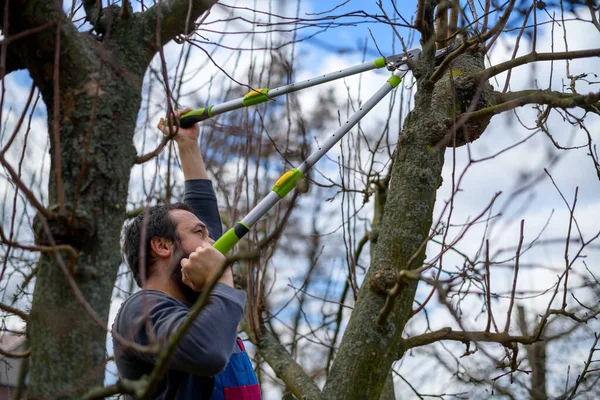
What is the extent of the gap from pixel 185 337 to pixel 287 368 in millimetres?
1779

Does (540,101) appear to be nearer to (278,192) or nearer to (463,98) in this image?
(463,98)

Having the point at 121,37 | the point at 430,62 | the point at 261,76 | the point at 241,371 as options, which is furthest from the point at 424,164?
the point at 261,76

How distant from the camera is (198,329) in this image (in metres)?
1.84

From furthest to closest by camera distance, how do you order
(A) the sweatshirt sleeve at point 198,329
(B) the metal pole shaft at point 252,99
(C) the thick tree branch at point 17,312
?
(B) the metal pole shaft at point 252,99 < (A) the sweatshirt sleeve at point 198,329 < (C) the thick tree branch at point 17,312

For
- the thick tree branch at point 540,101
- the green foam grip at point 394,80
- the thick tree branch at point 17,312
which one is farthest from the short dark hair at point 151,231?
the thick tree branch at point 540,101

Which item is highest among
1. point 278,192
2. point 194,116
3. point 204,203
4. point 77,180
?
point 194,116

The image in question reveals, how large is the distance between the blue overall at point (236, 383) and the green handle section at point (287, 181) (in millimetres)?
649

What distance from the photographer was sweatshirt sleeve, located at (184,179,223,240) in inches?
116

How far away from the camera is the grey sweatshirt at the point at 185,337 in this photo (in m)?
1.83

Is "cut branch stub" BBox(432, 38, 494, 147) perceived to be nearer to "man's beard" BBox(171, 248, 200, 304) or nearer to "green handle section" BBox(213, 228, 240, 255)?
"green handle section" BBox(213, 228, 240, 255)

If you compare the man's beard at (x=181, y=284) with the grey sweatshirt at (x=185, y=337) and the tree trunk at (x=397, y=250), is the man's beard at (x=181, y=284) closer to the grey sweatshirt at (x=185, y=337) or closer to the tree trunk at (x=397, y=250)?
the grey sweatshirt at (x=185, y=337)

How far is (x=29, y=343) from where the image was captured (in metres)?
1.50

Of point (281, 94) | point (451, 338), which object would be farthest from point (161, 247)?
point (451, 338)

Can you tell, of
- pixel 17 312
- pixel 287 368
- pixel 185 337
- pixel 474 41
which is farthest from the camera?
pixel 287 368
